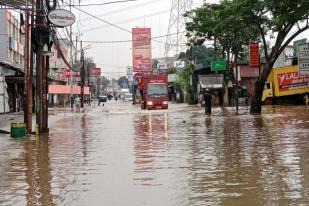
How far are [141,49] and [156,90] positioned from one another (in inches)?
1158

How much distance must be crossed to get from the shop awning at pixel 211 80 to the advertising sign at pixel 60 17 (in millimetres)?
41170

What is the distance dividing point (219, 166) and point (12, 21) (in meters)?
50.5

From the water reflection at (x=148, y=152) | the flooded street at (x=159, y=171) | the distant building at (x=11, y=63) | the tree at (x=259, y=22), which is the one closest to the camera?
the flooded street at (x=159, y=171)

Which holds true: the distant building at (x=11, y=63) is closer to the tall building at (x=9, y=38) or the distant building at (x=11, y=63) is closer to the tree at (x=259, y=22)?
the tall building at (x=9, y=38)

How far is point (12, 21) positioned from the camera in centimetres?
5903

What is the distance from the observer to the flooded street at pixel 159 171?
8.93 meters

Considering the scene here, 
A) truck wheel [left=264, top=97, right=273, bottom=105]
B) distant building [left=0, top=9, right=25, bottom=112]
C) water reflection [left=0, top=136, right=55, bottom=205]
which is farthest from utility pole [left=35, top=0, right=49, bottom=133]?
truck wheel [left=264, top=97, right=273, bottom=105]

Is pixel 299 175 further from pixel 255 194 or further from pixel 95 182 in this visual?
pixel 95 182

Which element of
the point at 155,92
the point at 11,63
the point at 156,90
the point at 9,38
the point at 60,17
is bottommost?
the point at 155,92

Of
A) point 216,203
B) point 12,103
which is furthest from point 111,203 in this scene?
point 12,103

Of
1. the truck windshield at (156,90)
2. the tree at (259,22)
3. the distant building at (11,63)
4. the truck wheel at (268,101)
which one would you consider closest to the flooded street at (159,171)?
the tree at (259,22)

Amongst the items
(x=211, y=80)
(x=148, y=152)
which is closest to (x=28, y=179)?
(x=148, y=152)

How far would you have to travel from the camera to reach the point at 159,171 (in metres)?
11.9

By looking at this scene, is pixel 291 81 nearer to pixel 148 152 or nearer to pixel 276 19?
pixel 276 19
